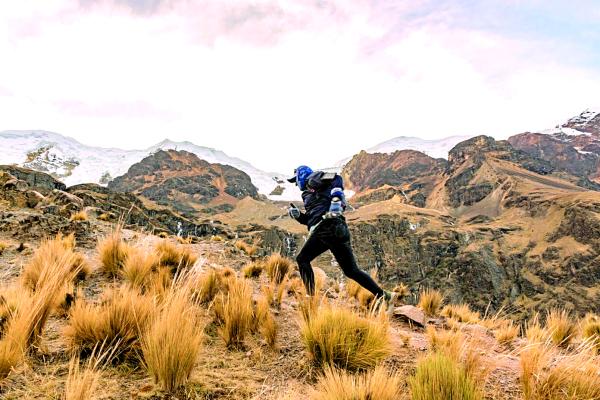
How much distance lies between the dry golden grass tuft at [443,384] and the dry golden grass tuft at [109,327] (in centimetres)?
253

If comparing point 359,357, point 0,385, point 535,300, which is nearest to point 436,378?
point 359,357

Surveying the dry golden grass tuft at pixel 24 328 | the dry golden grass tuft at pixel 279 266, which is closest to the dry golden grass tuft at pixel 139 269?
the dry golden grass tuft at pixel 24 328

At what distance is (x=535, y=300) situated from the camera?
161m

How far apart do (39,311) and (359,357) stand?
3.23m

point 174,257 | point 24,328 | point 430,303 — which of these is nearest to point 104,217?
point 174,257

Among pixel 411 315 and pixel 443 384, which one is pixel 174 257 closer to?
pixel 411 315

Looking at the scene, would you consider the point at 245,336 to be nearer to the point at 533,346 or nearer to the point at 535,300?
the point at 533,346

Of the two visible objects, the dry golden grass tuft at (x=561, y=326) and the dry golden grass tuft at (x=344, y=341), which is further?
the dry golden grass tuft at (x=561, y=326)

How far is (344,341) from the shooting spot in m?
3.77

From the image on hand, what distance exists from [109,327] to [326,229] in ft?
12.4

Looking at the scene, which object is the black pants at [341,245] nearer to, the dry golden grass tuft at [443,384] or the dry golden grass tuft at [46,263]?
the dry golden grass tuft at [443,384]

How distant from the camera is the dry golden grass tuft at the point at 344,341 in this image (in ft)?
12.2

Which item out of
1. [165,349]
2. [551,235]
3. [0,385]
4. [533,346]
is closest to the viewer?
[0,385]

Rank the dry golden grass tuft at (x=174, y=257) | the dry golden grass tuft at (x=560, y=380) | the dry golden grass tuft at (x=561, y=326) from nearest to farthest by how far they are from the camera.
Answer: the dry golden grass tuft at (x=560, y=380), the dry golden grass tuft at (x=561, y=326), the dry golden grass tuft at (x=174, y=257)
